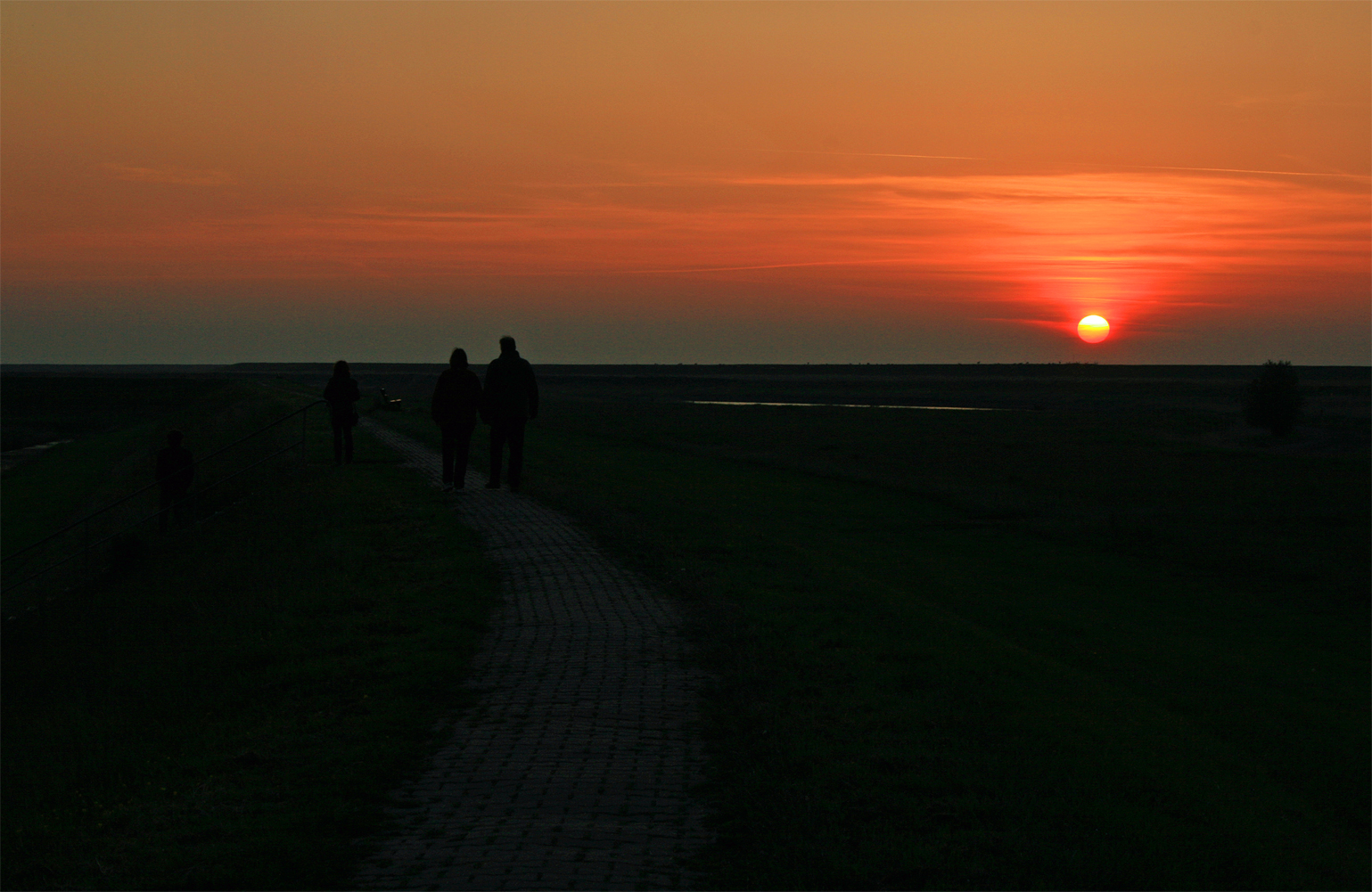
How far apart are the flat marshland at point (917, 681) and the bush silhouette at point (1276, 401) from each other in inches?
1889

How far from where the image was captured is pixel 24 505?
43.8 m

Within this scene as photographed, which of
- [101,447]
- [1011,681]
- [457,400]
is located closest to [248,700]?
[1011,681]

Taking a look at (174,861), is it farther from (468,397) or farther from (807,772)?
(468,397)

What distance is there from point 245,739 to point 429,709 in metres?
1.23

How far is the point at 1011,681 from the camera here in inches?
427

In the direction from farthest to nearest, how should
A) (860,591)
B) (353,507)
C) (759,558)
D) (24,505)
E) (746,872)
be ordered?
(24,505)
(353,507)
(759,558)
(860,591)
(746,872)

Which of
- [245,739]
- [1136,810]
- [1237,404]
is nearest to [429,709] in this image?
[245,739]

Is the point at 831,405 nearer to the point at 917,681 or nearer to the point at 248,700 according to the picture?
the point at 917,681

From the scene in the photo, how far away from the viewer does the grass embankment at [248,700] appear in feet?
21.1

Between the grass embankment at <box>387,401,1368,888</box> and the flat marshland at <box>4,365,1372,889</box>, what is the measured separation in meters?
0.04

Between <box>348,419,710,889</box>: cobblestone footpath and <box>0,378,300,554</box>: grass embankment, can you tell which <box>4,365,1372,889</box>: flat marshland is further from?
<box>0,378,300,554</box>: grass embankment

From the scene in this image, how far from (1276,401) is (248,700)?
8484 centimetres

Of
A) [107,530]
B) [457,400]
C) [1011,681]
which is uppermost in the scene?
[457,400]

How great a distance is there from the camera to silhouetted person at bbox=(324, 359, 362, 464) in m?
21.9
